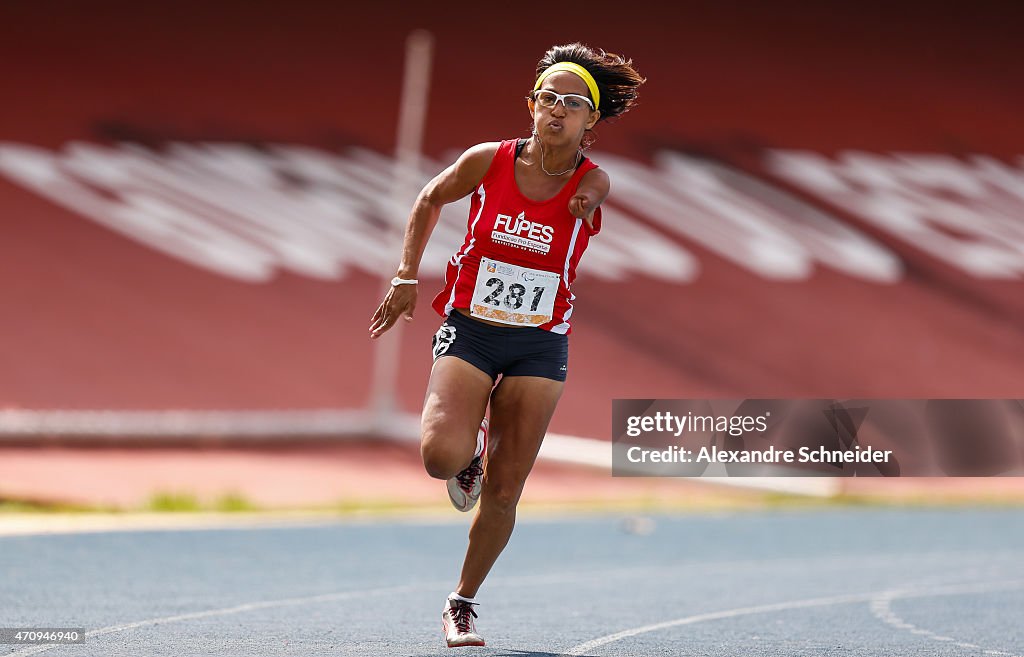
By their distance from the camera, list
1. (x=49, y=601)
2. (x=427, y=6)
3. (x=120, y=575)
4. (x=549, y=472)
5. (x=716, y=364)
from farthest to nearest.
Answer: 1. (x=427, y=6)
2. (x=716, y=364)
3. (x=549, y=472)
4. (x=120, y=575)
5. (x=49, y=601)

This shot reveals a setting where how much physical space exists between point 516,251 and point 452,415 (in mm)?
710

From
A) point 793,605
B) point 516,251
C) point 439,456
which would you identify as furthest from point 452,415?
point 793,605

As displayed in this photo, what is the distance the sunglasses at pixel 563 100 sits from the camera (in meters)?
6.31

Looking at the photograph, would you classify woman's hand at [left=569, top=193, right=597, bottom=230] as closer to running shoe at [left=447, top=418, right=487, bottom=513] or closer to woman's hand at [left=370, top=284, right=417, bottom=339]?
woman's hand at [left=370, top=284, right=417, bottom=339]

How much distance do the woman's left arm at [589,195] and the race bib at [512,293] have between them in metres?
0.28

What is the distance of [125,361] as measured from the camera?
810 inches

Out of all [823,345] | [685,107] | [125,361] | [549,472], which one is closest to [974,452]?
[549,472]

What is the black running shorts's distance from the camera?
6.34 metres

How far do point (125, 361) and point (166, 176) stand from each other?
12.5 feet

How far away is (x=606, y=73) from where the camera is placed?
6.50 metres

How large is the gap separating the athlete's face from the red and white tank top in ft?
0.47

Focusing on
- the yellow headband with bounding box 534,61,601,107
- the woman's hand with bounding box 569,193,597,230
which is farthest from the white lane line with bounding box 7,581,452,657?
the yellow headband with bounding box 534,61,601,107

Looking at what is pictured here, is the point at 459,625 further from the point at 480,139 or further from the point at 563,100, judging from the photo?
the point at 480,139

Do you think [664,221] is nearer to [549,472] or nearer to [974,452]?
[549,472]
